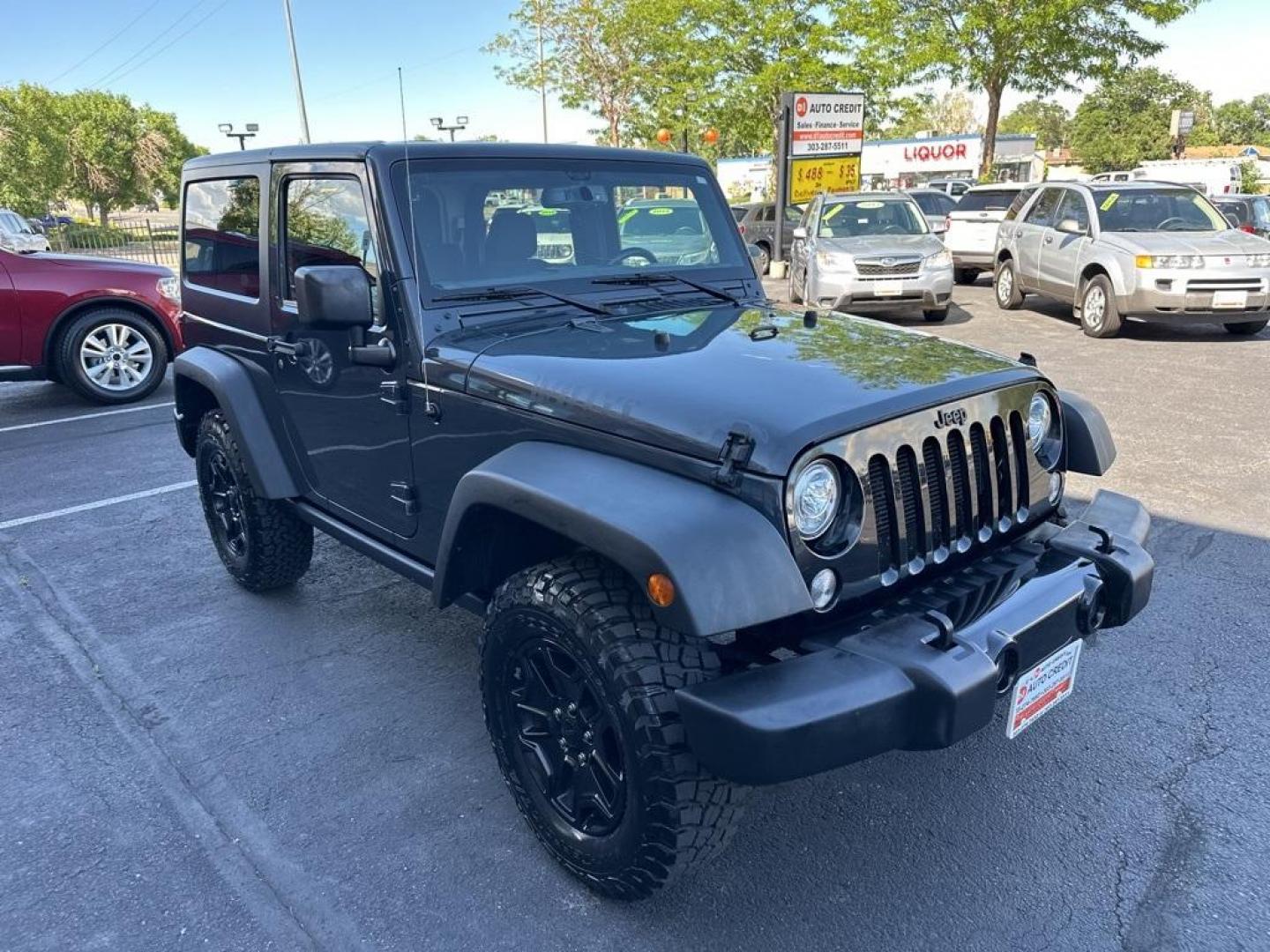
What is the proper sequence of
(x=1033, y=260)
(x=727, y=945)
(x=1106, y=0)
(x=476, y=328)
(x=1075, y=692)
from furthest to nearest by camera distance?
(x=1106, y=0) < (x=1033, y=260) < (x=1075, y=692) < (x=476, y=328) < (x=727, y=945)

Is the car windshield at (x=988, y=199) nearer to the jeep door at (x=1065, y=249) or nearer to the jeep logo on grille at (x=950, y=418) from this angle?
the jeep door at (x=1065, y=249)

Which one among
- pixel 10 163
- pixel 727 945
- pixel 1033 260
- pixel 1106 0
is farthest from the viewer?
pixel 10 163

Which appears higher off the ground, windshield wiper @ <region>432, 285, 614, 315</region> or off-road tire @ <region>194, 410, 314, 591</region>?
windshield wiper @ <region>432, 285, 614, 315</region>

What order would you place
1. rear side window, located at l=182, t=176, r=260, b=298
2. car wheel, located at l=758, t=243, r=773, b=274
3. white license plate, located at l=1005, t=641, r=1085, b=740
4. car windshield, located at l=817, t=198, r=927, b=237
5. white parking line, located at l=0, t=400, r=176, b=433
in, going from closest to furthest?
white license plate, located at l=1005, t=641, r=1085, b=740, rear side window, located at l=182, t=176, r=260, b=298, white parking line, located at l=0, t=400, r=176, b=433, car windshield, located at l=817, t=198, r=927, b=237, car wheel, located at l=758, t=243, r=773, b=274

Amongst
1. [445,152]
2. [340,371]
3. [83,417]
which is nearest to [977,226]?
[83,417]

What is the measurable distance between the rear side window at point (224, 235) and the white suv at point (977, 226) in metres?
12.4

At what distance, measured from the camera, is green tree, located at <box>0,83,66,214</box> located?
38.0m

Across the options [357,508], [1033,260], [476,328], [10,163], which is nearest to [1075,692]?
[476,328]

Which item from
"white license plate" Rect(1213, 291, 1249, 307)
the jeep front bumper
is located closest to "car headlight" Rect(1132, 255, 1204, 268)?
"white license plate" Rect(1213, 291, 1249, 307)

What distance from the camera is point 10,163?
38.1 m

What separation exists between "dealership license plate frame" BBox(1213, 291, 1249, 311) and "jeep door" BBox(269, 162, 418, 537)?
9.27m

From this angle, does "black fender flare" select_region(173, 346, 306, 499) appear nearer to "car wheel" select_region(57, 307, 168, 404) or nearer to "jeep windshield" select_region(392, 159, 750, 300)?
"jeep windshield" select_region(392, 159, 750, 300)

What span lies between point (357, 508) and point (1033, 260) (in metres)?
10.5

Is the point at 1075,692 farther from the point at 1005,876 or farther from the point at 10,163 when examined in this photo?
the point at 10,163
